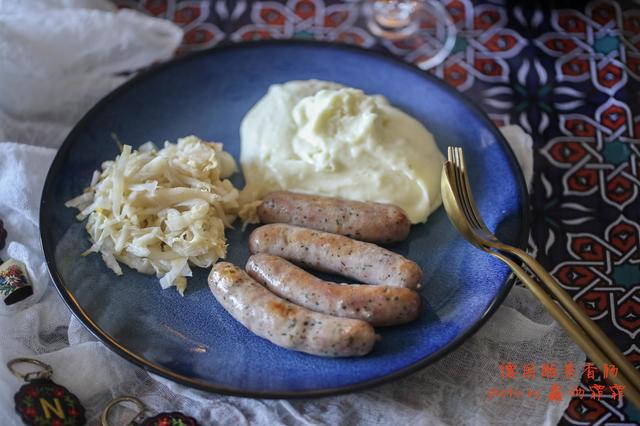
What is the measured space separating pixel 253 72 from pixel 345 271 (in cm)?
135

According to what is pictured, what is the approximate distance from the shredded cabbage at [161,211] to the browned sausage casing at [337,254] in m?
0.22

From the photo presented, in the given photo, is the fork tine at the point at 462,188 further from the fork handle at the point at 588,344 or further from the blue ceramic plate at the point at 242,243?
the fork handle at the point at 588,344

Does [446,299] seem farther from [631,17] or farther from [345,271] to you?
[631,17]

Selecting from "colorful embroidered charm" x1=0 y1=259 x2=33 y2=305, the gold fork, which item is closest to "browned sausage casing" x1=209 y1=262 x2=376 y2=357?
the gold fork

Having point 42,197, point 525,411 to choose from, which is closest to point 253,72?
point 42,197

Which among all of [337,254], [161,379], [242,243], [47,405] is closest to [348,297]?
[337,254]

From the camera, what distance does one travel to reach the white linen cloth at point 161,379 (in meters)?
2.44

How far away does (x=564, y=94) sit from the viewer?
364 cm

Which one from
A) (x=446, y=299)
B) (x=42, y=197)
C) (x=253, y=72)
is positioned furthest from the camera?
(x=253, y=72)

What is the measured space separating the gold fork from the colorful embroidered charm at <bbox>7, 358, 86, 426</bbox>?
1.59m

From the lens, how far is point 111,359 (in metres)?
2.58

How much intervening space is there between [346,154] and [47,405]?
1.56 m

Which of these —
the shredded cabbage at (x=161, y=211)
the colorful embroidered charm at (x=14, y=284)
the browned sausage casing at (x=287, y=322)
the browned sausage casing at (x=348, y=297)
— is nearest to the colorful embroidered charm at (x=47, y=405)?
the colorful embroidered charm at (x=14, y=284)

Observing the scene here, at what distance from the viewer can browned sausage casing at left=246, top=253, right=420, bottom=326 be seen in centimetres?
246
